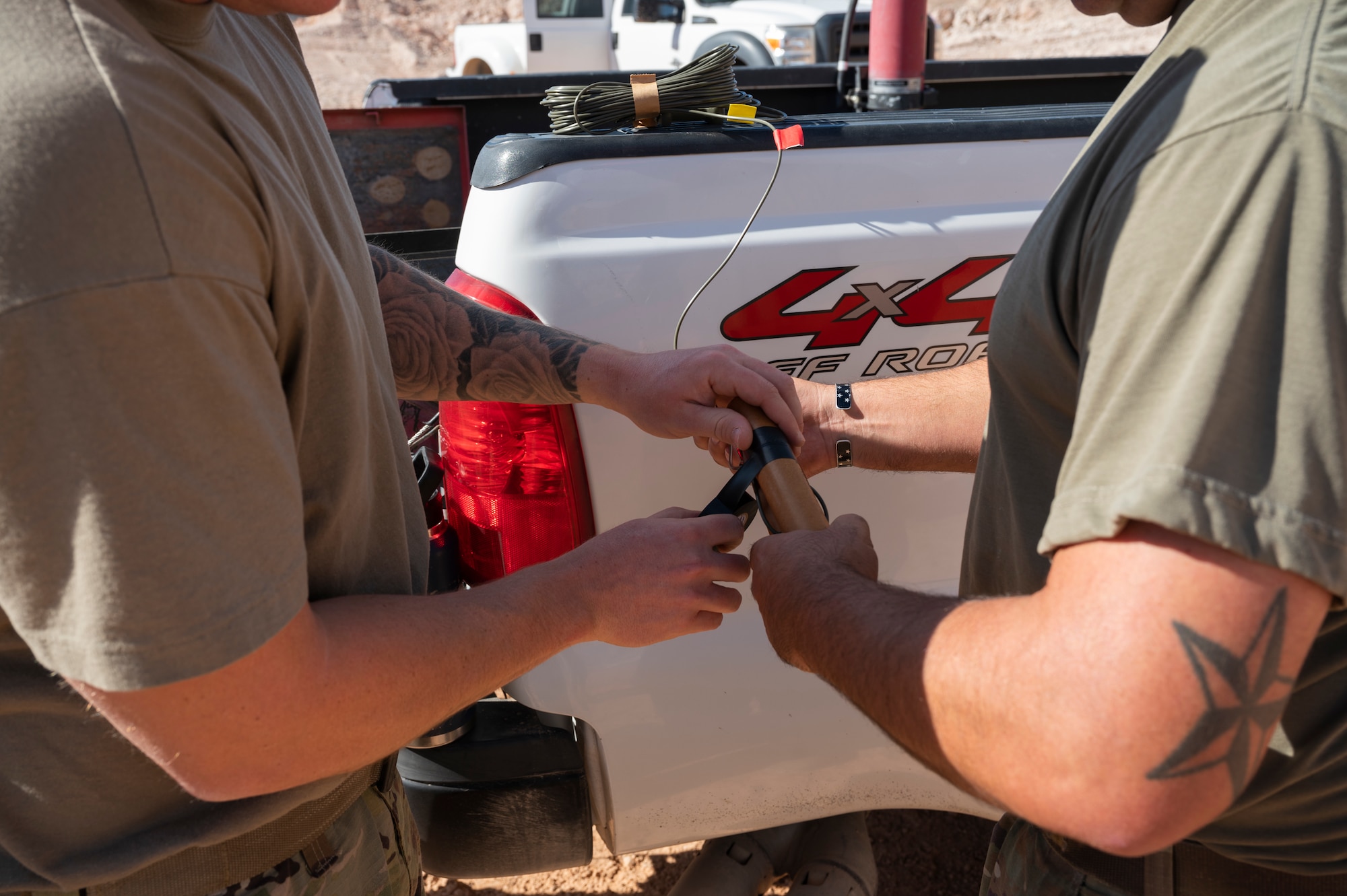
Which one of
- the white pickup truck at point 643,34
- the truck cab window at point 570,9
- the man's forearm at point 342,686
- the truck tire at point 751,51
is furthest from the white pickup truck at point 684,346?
the truck cab window at point 570,9

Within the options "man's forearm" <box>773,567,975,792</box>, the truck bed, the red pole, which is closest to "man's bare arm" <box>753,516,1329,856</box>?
"man's forearm" <box>773,567,975,792</box>

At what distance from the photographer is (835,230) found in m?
1.94

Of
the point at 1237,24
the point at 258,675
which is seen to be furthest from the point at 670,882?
the point at 1237,24

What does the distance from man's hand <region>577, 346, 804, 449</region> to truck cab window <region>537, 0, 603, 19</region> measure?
13.8m

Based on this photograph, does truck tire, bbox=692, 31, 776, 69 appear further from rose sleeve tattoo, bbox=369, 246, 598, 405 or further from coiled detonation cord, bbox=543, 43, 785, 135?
rose sleeve tattoo, bbox=369, 246, 598, 405

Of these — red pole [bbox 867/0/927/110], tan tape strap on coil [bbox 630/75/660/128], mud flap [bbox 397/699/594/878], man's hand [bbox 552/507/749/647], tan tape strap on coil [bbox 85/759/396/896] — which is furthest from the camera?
red pole [bbox 867/0/927/110]

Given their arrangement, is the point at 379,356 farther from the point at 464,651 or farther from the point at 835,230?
the point at 835,230

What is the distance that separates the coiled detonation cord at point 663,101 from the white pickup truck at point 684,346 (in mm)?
121

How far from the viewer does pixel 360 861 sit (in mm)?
1511

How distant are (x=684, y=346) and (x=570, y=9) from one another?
13.9 m

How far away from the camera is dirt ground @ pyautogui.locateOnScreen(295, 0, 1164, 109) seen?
24125mm

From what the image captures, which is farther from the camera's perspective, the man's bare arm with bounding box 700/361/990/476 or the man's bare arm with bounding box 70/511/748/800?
the man's bare arm with bounding box 700/361/990/476

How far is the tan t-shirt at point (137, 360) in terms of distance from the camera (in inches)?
32.0

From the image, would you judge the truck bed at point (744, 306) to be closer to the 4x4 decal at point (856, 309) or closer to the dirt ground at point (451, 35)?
the 4x4 decal at point (856, 309)
